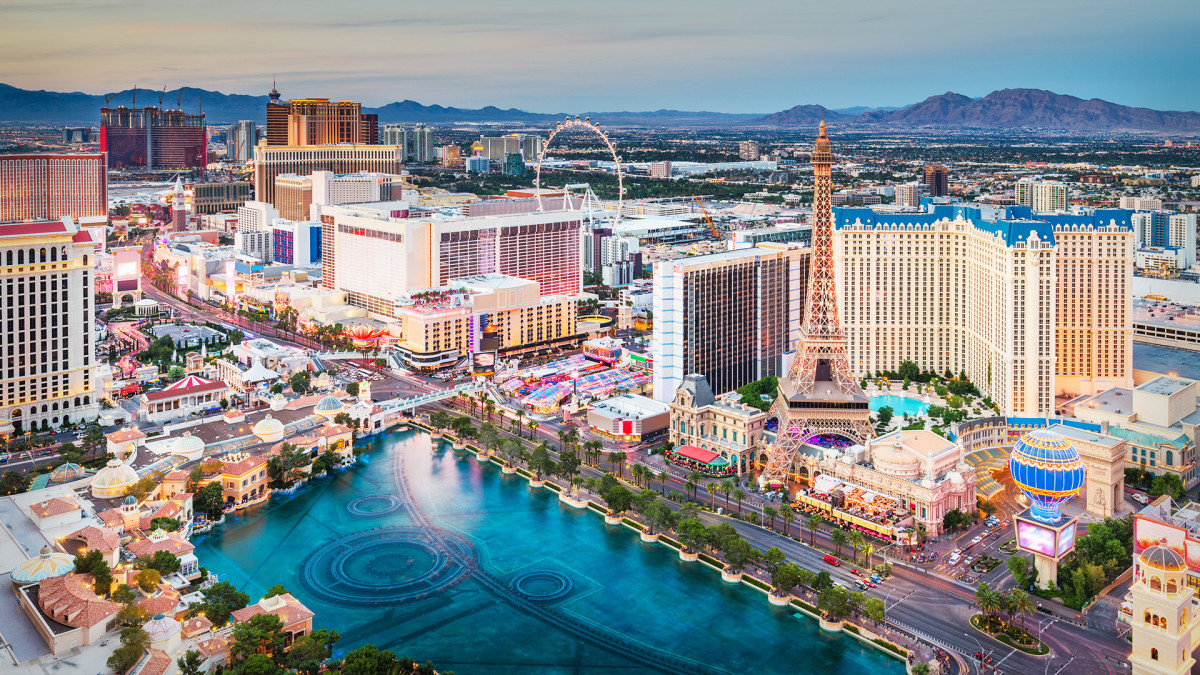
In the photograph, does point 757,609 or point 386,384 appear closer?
point 757,609

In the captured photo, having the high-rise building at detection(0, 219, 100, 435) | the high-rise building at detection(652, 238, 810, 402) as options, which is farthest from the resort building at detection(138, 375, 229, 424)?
the high-rise building at detection(652, 238, 810, 402)

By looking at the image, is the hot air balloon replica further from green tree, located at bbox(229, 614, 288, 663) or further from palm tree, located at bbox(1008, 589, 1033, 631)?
green tree, located at bbox(229, 614, 288, 663)

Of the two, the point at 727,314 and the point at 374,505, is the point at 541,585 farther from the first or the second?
the point at 727,314

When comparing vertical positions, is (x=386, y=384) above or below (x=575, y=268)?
below

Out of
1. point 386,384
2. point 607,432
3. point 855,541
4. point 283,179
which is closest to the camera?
point 855,541

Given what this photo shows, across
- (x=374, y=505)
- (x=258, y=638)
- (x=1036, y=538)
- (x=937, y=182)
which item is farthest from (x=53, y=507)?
(x=937, y=182)

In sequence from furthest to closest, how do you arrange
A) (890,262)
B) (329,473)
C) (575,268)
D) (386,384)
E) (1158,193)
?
(1158,193) → (575,268) → (386,384) → (890,262) → (329,473)

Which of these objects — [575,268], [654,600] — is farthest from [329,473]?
[575,268]

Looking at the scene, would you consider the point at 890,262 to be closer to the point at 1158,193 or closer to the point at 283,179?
Result: the point at 283,179
